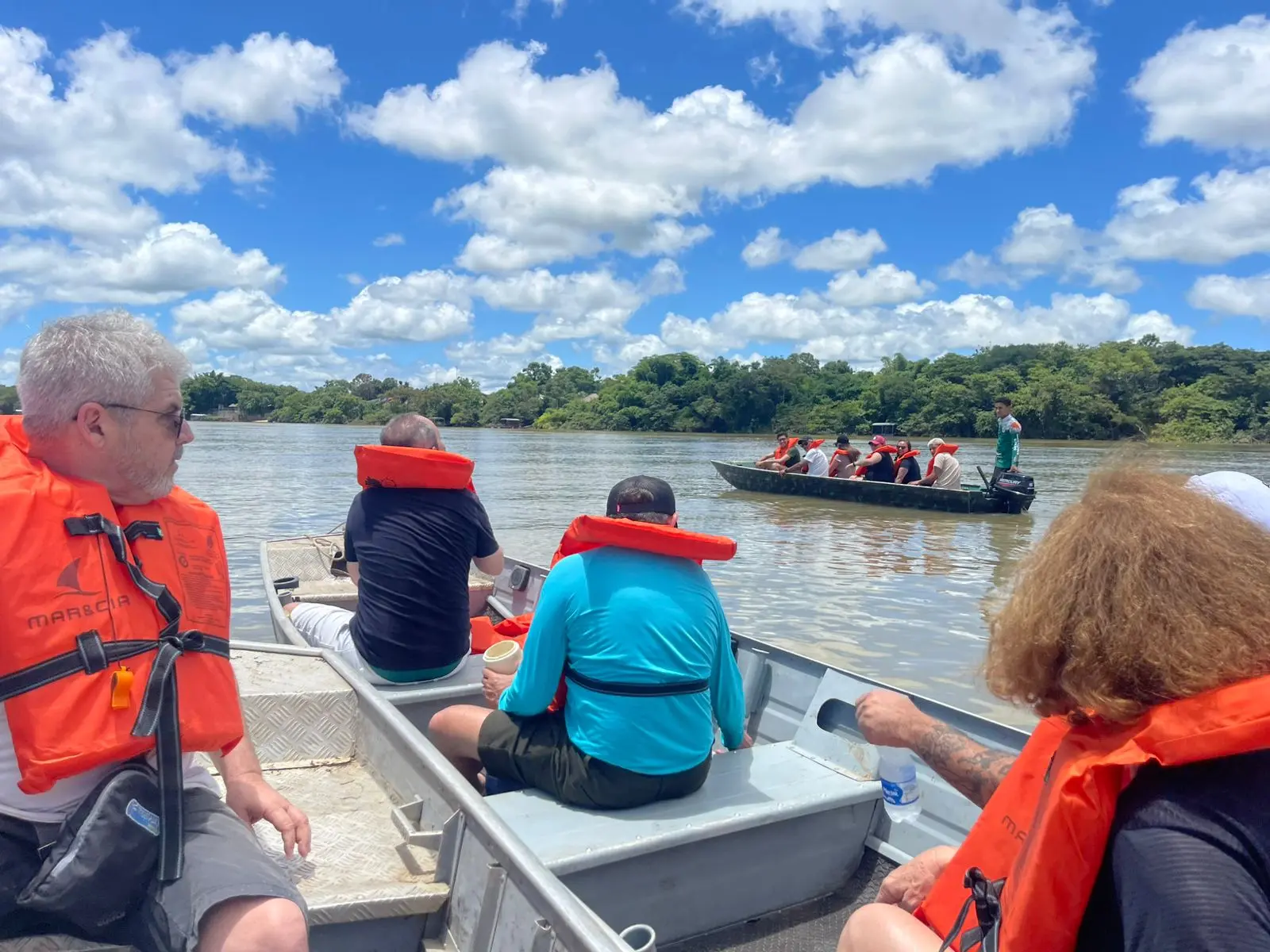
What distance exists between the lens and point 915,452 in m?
17.0

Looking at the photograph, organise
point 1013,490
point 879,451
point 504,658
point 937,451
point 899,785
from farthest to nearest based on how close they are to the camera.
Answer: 1. point 879,451
2. point 937,451
3. point 1013,490
4. point 504,658
5. point 899,785

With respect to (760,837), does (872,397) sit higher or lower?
higher

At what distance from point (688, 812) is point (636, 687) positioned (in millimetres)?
450

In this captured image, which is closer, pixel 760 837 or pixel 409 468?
pixel 760 837

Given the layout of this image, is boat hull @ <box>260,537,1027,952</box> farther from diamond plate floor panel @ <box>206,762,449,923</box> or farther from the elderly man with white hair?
the elderly man with white hair

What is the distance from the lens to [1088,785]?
119 cm

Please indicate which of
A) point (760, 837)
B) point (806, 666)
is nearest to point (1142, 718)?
point (760, 837)

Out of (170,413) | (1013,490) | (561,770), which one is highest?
(170,413)

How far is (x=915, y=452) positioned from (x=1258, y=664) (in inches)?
649

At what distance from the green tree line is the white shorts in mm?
55955

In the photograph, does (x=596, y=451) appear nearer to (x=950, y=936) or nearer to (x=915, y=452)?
(x=915, y=452)

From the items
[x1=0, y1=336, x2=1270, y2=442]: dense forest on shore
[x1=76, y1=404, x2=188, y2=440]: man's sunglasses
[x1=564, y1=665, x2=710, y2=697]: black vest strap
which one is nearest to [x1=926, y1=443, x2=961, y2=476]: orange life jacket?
[x1=564, y1=665, x2=710, y2=697]: black vest strap

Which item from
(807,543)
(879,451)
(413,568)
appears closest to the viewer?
(413,568)

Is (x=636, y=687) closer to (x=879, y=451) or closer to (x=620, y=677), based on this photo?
(x=620, y=677)
